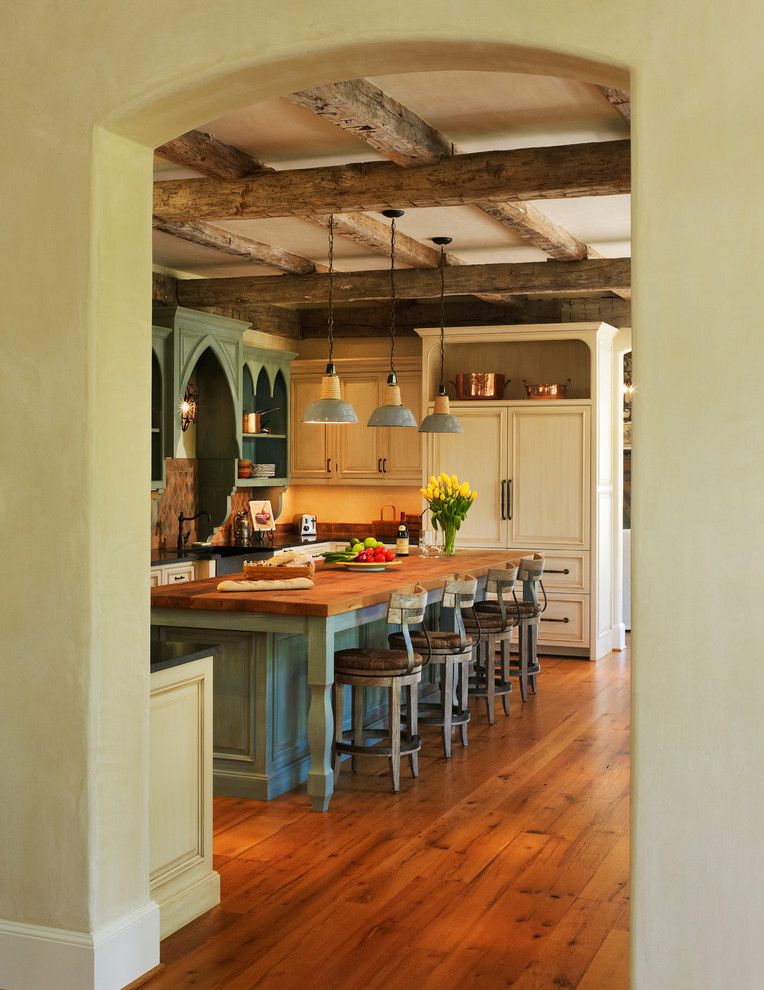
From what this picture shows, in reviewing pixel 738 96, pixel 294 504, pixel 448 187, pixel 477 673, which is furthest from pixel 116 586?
pixel 294 504

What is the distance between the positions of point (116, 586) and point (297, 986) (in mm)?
1258

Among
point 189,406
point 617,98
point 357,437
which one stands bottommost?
point 357,437

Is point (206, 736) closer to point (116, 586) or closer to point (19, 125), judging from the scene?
point (116, 586)

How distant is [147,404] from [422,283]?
485 cm

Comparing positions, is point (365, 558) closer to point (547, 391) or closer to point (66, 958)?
point (547, 391)

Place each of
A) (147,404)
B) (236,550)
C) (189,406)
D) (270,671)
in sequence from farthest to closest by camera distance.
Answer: (189,406) < (236,550) < (270,671) < (147,404)

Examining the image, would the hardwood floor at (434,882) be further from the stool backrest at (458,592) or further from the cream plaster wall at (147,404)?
the stool backrest at (458,592)

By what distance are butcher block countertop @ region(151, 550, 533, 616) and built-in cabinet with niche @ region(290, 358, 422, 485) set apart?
3.08 m

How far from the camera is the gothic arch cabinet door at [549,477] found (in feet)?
29.3

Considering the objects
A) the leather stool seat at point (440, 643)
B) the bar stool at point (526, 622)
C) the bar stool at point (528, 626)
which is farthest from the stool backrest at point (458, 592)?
the bar stool at point (528, 626)

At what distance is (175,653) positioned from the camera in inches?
144

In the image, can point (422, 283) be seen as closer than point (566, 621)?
Yes

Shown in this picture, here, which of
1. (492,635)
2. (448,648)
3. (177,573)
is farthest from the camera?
(177,573)

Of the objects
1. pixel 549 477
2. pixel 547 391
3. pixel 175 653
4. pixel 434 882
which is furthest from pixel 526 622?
pixel 175 653
